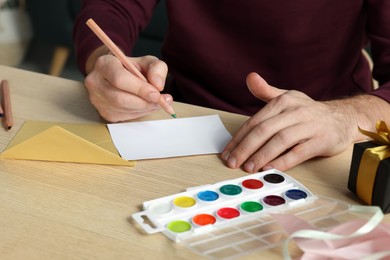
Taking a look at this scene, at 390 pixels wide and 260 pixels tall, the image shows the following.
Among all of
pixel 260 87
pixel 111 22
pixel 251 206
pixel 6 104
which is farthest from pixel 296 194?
pixel 111 22

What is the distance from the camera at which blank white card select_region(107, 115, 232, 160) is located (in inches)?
33.0

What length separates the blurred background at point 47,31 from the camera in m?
2.52

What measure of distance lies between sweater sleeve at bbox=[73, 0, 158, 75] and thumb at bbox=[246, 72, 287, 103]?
368 mm

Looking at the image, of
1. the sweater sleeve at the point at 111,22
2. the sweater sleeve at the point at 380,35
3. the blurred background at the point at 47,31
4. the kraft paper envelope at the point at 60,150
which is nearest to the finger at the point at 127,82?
the kraft paper envelope at the point at 60,150

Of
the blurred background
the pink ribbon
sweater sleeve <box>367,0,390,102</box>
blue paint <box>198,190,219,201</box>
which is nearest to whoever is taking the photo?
the pink ribbon

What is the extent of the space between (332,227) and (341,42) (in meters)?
0.67

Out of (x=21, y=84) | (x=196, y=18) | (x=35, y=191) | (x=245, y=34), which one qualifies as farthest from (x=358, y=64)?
(x=35, y=191)

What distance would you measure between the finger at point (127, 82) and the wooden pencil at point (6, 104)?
0.16 m

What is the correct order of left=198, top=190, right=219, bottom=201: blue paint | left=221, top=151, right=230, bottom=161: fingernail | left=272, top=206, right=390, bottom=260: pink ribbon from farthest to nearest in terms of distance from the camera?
left=221, top=151, right=230, bottom=161: fingernail < left=198, top=190, right=219, bottom=201: blue paint < left=272, top=206, right=390, bottom=260: pink ribbon

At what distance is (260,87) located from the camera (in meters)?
0.87

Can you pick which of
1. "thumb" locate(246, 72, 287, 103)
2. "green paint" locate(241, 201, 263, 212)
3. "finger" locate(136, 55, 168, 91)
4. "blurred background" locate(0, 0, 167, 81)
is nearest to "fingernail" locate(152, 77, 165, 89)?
"finger" locate(136, 55, 168, 91)

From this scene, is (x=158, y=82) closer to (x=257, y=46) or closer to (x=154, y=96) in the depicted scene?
(x=154, y=96)

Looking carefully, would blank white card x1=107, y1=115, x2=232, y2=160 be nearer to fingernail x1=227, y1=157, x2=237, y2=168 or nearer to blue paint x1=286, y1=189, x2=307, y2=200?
fingernail x1=227, y1=157, x2=237, y2=168

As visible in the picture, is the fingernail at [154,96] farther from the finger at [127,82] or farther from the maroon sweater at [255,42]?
the maroon sweater at [255,42]
